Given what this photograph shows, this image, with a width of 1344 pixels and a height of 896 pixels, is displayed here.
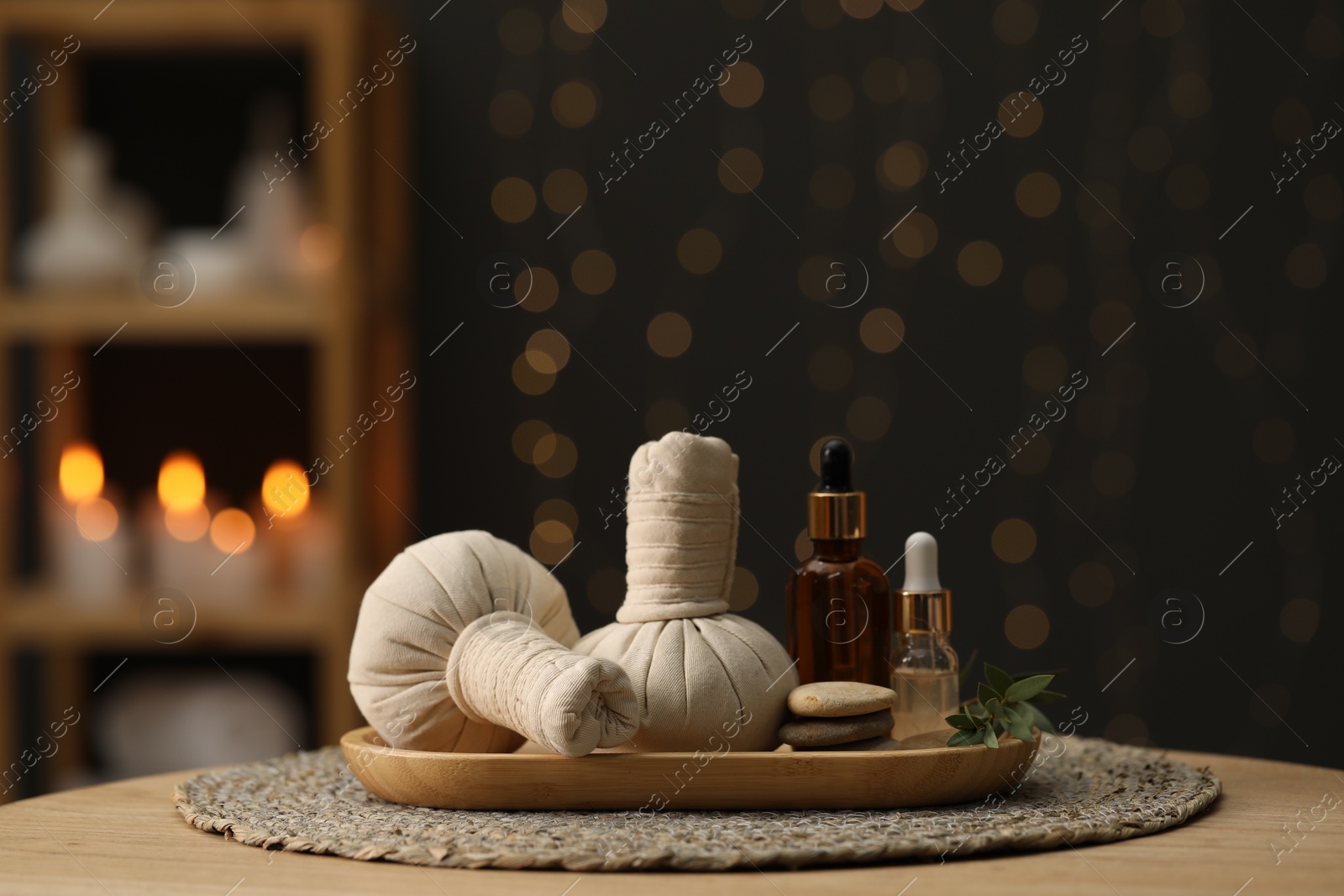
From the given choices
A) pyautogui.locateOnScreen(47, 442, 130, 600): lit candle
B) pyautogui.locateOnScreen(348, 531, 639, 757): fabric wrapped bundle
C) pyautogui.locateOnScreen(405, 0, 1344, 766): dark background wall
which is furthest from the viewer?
pyautogui.locateOnScreen(47, 442, 130, 600): lit candle

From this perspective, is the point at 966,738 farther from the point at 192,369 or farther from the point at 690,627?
the point at 192,369

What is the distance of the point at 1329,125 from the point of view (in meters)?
1.73

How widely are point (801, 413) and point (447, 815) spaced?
1108 mm

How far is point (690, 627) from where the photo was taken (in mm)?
826

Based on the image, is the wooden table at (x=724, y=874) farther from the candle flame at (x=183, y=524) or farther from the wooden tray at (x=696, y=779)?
the candle flame at (x=183, y=524)

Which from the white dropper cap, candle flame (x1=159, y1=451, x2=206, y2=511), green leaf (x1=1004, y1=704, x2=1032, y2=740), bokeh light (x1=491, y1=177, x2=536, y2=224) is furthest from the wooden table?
bokeh light (x1=491, y1=177, x2=536, y2=224)

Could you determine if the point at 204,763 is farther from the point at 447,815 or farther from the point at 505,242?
the point at 447,815

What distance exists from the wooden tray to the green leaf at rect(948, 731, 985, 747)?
0.08ft

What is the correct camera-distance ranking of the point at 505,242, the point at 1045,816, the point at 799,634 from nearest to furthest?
the point at 1045,816, the point at 799,634, the point at 505,242

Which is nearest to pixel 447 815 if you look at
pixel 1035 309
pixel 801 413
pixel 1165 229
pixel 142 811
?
pixel 142 811

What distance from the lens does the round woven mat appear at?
2.19ft

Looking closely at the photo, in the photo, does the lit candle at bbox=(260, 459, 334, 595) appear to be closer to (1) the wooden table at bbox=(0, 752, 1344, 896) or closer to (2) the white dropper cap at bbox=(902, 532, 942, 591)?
(1) the wooden table at bbox=(0, 752, 1344, 896)

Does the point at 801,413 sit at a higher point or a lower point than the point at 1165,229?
lower

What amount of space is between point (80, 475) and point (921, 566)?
1.43 m
